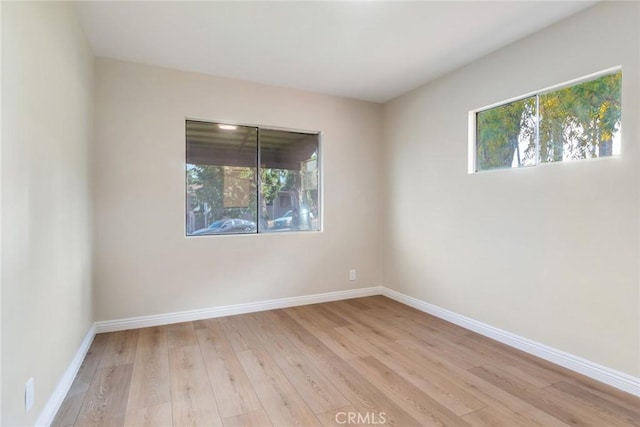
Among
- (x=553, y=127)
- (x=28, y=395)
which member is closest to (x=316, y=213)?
(x=553, y=127)

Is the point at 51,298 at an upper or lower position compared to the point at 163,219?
lower

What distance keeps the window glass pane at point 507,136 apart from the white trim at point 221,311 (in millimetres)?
2227

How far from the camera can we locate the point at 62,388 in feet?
6.61

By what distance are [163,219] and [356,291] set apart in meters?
2.52

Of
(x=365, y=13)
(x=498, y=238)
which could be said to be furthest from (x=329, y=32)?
(x=498, y=238)

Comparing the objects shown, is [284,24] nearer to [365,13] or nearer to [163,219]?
[365,13]

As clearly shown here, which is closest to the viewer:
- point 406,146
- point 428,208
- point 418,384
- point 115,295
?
point 418,384

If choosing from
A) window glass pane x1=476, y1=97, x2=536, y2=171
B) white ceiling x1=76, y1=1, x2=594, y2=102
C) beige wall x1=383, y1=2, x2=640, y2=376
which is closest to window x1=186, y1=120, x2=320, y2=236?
white ceiling x1=76, y1=1, x2=594, y2=102

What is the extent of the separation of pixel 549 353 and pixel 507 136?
185 centimetres

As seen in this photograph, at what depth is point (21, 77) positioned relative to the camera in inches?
57.9

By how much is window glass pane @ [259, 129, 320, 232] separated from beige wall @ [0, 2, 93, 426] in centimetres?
179

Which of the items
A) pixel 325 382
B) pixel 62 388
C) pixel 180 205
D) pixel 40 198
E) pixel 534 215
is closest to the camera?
pixel 40 198

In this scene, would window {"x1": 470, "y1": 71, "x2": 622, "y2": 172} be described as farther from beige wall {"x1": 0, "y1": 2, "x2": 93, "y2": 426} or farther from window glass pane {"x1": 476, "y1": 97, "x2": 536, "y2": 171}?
beige wall {"x1": 0, "y1": 2, "x2": 93, "y2": 426}

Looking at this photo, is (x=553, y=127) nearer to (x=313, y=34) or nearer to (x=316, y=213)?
(x=313, y=34)
